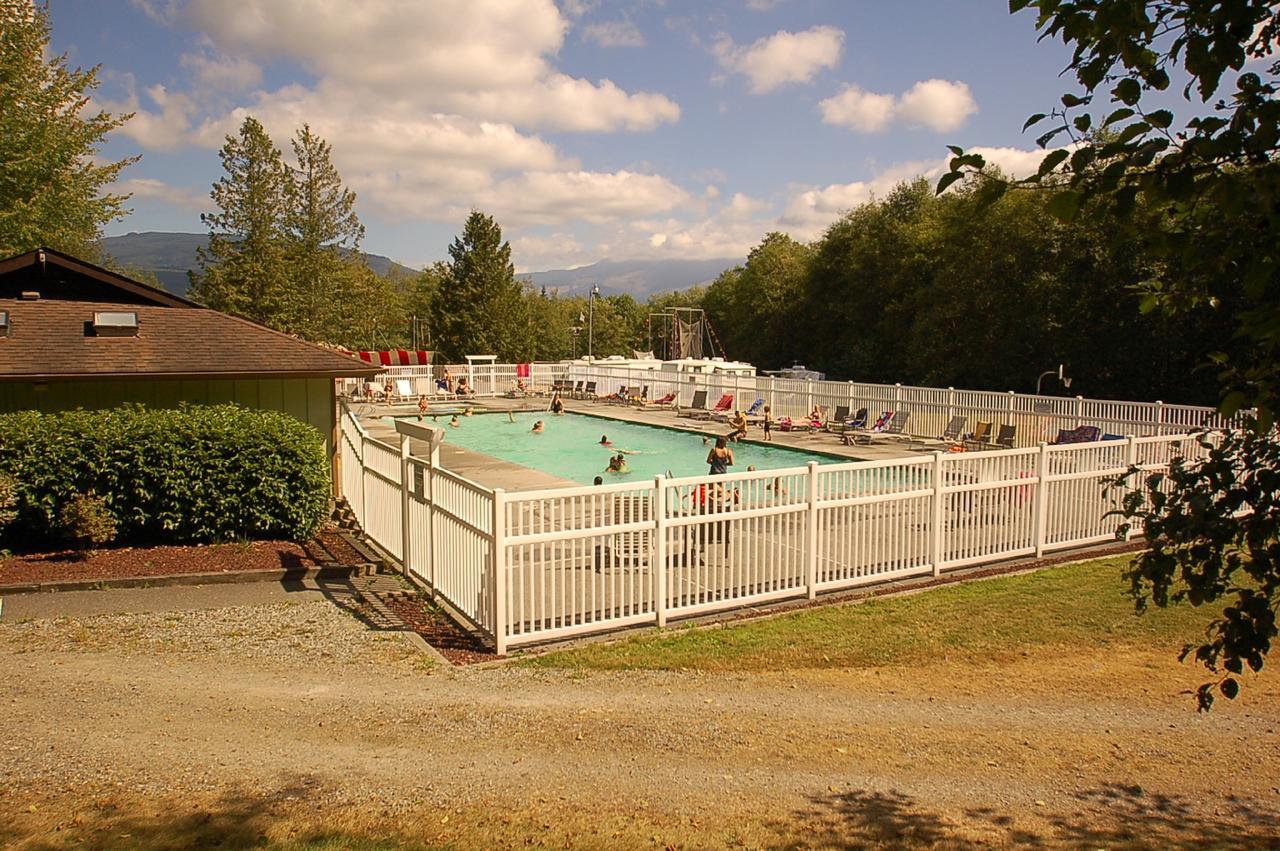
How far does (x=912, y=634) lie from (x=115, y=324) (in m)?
12.3

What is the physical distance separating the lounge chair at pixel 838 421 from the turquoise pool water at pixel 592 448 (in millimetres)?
3180

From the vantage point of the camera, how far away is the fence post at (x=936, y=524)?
416 inches

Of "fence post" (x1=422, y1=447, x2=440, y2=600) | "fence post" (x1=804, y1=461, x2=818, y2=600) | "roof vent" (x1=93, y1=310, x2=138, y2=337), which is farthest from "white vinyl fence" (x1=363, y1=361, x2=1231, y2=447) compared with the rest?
"roof vent" (x1=93, y1=310, x2=138, y2=337)

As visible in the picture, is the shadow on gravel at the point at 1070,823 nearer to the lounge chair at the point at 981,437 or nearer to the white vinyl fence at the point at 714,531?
the white vinyl fence at the point at 714,531

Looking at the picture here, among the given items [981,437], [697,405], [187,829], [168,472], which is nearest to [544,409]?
[697,405]

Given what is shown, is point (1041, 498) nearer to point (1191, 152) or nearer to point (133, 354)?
point (1191, 152)

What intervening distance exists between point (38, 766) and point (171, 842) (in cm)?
160

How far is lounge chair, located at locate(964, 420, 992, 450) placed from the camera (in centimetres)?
2231

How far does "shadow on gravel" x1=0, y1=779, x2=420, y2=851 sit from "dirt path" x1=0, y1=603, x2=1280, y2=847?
0.05 ft

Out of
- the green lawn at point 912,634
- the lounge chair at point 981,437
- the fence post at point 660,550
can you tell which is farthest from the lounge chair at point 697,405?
the fence post at point 660,550

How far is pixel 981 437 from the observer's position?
22.4m

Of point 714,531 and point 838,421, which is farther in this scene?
point 838,421

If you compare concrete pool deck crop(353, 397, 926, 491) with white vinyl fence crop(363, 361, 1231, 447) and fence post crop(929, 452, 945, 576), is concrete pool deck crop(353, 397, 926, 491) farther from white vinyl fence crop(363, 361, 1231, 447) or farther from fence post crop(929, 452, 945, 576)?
fence post crop(929, 452, 945, 576)

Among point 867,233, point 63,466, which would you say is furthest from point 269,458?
point 867,233
